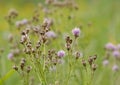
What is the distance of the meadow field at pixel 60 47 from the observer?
1882mm

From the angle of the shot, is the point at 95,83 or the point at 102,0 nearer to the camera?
the point at 95,83

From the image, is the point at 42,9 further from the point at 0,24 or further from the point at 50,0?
the point at 0,24

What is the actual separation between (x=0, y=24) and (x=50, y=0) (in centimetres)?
Result: 364

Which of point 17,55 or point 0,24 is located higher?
point 0,24

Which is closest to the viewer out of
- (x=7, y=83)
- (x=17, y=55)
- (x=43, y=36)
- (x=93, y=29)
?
(x=43, y=36)

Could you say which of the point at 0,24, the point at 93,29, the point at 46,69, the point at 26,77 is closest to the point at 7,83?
the point at 26,77

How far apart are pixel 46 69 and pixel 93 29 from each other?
3.16m

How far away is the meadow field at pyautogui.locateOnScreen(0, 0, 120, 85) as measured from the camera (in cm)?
188

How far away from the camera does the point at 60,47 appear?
2.80 meters

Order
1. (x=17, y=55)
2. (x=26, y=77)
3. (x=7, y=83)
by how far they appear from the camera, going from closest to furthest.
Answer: (x=26, y=77) → (x=17, y=55) → (x=7, y=83)

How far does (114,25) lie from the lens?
16.6ft

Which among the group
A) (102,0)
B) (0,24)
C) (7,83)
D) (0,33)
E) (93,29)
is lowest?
(7,83)

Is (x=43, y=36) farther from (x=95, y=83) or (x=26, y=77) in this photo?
(x=95, y=83)

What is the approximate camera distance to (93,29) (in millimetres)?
4992
